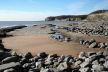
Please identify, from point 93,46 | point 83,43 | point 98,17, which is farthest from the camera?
point 98,17

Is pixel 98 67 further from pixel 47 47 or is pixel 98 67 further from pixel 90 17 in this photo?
pixel 90 17

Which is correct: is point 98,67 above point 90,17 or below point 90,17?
below

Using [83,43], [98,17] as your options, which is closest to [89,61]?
[83,43]

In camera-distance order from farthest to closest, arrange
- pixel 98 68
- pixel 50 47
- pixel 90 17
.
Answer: pixel 90 17 → pixel 50 47 → pixel 98 68

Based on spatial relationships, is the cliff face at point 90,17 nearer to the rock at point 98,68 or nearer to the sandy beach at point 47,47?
the sandy beach at point 47,47

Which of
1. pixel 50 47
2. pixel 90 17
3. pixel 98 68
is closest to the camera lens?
pixel 98 68

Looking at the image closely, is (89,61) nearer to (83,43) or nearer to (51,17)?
(83,43)

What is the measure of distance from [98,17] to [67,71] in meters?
114

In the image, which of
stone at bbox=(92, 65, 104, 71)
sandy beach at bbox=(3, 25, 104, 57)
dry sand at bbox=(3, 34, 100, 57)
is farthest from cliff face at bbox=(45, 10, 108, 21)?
stone at bbox=(92, 65, 104, 71)

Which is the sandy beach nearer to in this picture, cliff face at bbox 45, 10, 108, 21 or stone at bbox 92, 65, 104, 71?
stone at bbox 92, 65, 104, 71

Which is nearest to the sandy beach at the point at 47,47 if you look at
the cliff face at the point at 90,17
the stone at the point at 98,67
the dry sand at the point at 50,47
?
the dry sand at the point at 50,47

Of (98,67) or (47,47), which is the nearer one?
(98,67)

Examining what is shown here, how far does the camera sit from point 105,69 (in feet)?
16.5

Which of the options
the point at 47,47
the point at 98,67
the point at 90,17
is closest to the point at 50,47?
the point at 47,47
